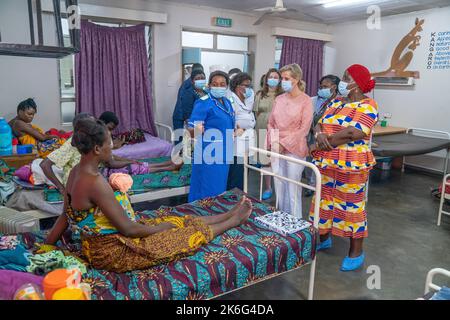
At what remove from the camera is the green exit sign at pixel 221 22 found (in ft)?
18.3

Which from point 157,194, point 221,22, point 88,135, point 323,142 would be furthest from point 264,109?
point 88,135

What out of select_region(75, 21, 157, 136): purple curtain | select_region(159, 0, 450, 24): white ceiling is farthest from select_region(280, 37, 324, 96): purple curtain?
select_region(75, 21, 157, 136): purple curtain

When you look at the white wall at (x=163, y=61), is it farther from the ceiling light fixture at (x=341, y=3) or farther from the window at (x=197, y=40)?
the ceiling light fixture at (x=341, y=3)

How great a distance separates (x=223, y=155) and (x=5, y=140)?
229 cm

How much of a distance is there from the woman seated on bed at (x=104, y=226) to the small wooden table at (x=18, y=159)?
1.86m

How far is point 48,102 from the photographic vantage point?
458cm

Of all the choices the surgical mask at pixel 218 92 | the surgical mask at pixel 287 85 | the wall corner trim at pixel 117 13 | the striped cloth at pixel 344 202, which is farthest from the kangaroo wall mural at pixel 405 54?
the surgical mask at pixel 218 92

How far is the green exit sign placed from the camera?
18.3 feet

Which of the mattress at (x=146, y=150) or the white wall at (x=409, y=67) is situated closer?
the mattress at (x=146, y=150)

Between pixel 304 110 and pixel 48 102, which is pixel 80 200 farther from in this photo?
pixel 48 102

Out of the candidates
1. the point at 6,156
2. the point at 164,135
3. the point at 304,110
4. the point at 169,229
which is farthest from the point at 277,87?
the point at 6,156

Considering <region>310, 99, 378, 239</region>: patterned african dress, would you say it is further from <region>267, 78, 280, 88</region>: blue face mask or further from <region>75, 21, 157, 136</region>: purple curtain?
<region>75, 21, 157, 136</region>: purple curtain

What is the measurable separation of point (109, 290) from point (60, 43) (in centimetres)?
165

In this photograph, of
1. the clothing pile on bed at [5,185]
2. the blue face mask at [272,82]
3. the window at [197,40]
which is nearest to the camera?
the clothing pile on bed at [5,185]
